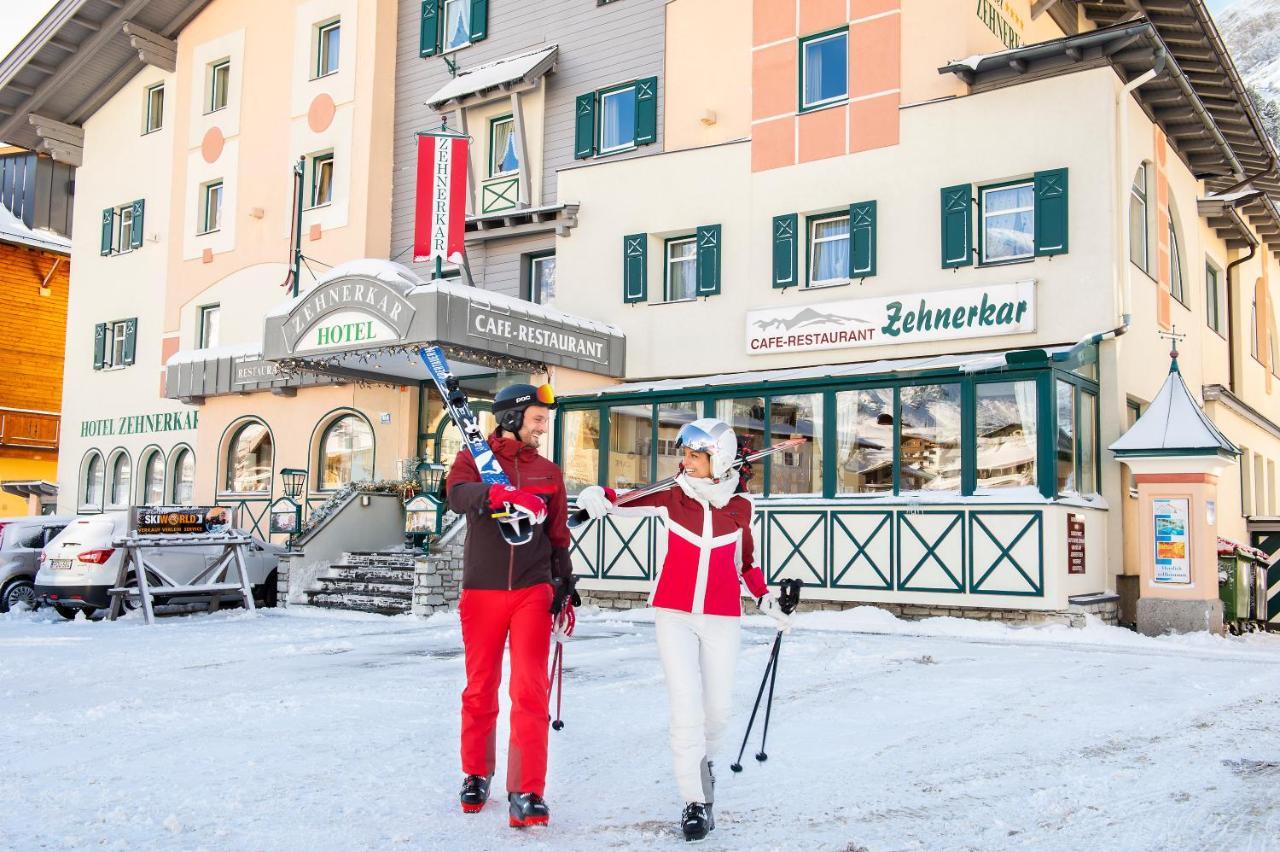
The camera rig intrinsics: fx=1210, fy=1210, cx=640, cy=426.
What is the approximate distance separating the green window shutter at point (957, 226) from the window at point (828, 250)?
156 centimetres

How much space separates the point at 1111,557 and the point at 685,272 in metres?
7.37

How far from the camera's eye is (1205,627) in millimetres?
13758

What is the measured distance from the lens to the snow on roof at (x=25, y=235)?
31.6 meters

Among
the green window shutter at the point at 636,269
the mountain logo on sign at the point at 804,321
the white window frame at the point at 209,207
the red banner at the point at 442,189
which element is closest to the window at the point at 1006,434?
the mountain logo on sign at the point at 804,321

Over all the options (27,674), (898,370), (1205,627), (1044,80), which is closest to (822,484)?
(898,370)

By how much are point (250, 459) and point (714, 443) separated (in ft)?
63.6

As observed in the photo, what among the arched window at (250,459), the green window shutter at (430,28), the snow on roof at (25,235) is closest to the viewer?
the green window shutter at (430,28)

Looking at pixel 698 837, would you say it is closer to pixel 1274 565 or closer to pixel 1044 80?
pixel 1044 80

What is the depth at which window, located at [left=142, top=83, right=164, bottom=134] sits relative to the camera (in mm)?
26844

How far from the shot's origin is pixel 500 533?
537 centimetres

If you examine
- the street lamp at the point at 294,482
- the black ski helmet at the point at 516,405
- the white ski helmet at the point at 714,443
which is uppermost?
the street lamp at the point at 294,482

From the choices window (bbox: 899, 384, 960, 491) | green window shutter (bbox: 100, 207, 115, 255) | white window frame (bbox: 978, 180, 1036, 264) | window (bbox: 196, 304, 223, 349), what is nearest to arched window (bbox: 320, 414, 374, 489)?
window (bbox: 196, 304, 223, 349)

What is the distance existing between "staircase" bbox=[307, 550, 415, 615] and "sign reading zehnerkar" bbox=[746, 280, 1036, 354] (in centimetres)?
604

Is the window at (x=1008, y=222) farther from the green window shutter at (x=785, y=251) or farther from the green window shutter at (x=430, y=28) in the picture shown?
the green window shutter at (x=430, y=28)
